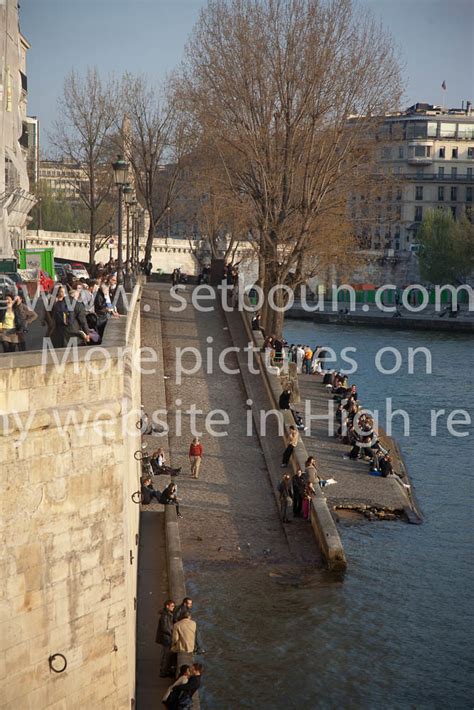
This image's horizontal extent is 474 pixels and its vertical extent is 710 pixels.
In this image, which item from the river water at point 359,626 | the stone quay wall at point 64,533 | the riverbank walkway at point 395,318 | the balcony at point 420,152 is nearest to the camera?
the stone quay wall at point 64,533

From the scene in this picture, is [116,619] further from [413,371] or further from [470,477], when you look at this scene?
[413,371]

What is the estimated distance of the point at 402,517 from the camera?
26344 mm

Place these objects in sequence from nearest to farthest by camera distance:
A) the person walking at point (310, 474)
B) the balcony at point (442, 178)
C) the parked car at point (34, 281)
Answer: the person walking at point (310, 474), the parked car at point (34, 281), the balcony at point (442, 178)

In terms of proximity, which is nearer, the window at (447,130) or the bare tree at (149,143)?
the bare tree at (149,143)

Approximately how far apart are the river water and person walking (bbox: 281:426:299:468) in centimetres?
210

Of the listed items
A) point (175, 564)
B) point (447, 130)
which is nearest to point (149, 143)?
point (175, 564)

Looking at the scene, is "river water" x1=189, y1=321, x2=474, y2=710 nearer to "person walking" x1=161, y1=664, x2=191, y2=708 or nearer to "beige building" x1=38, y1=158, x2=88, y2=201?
"person walking" x1=161, y1=664, x2=191, y2=708

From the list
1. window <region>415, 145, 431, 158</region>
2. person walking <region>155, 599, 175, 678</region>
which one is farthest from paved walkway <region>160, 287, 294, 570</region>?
window <region>415, 145, 431, 158</region>

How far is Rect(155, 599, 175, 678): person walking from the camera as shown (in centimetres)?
1543

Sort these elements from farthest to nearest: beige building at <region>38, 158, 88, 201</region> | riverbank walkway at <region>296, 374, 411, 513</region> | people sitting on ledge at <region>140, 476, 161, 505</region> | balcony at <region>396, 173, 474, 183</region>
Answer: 1. balcony at <region>396, 173, 474, 183</region>
2. beige building at <region>38, 158, 88, 201</region>
3. riverbank walkway at <region>296, 374, 411, 513</region>
4. people sitting on ledge at <region>140, 476, 161, 505</region>

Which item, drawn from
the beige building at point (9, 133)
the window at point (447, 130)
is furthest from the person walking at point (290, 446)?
the window at point (447, 130)

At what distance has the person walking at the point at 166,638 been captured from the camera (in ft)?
50.6

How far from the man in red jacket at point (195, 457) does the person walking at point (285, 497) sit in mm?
2145

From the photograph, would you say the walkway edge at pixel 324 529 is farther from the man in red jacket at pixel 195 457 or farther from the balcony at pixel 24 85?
the balcony at pixel 24 85
